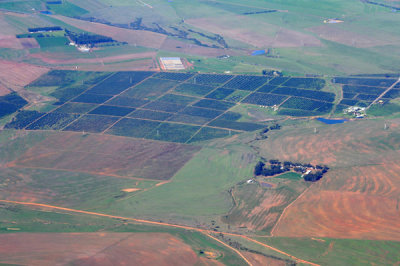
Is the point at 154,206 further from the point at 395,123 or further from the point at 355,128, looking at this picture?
the point at 395,123

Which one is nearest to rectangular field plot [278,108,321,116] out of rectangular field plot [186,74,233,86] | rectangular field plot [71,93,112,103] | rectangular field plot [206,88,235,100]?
rectangular field plot [206,88,235,100]

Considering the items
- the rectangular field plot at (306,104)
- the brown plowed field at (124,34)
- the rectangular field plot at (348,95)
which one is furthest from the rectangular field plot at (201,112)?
the brown plowed field at (124,34)

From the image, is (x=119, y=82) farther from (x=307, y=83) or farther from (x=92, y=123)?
(x=307, y=83)

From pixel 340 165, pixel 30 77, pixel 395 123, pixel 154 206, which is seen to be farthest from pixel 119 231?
pixel 30 77

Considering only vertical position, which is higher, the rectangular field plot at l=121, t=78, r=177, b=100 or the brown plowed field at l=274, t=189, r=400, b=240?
the rectangular field plot at l=121, t=78, r=177, b=100

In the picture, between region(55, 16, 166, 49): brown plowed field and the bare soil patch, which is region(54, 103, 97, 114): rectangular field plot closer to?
region(55, 16, 166, 49): brown plowed field

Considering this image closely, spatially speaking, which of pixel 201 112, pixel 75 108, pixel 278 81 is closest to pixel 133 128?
pixel 201 112
